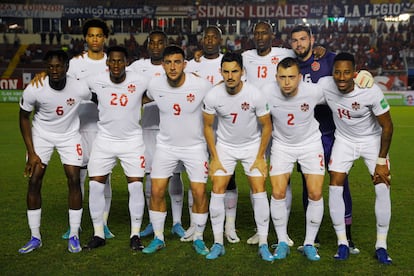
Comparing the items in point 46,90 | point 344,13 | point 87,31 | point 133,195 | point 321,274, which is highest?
point 344,13

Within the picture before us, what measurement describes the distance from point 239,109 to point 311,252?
5.78ft

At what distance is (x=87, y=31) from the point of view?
7.16 meters

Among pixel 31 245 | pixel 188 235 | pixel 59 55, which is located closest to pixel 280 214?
pixel 188 235

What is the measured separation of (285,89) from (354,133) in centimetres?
94

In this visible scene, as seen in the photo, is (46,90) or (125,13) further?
(125,13)

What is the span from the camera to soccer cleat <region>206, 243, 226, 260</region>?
652 cm

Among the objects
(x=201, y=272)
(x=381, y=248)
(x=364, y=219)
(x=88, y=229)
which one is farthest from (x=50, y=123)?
(x=364, y=219)

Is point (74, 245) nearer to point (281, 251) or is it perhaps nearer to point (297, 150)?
point (281, 251)

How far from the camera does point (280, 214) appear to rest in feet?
21.6

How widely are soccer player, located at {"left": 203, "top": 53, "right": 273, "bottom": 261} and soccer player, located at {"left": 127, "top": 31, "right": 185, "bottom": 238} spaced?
3.40ft

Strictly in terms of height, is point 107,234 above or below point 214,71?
below

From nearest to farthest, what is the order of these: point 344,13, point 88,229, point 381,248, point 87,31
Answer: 1. point 381,248
2. point 87,31
3. point 88,229
4. point 344,13

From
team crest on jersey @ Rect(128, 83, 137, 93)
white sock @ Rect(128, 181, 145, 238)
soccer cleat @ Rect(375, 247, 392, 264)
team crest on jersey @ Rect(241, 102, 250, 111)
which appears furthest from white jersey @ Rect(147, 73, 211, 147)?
soccer cleat @ Rect(375, 247, 392, 264)

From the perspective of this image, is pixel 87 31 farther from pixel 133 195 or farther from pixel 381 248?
pixel 381 248
